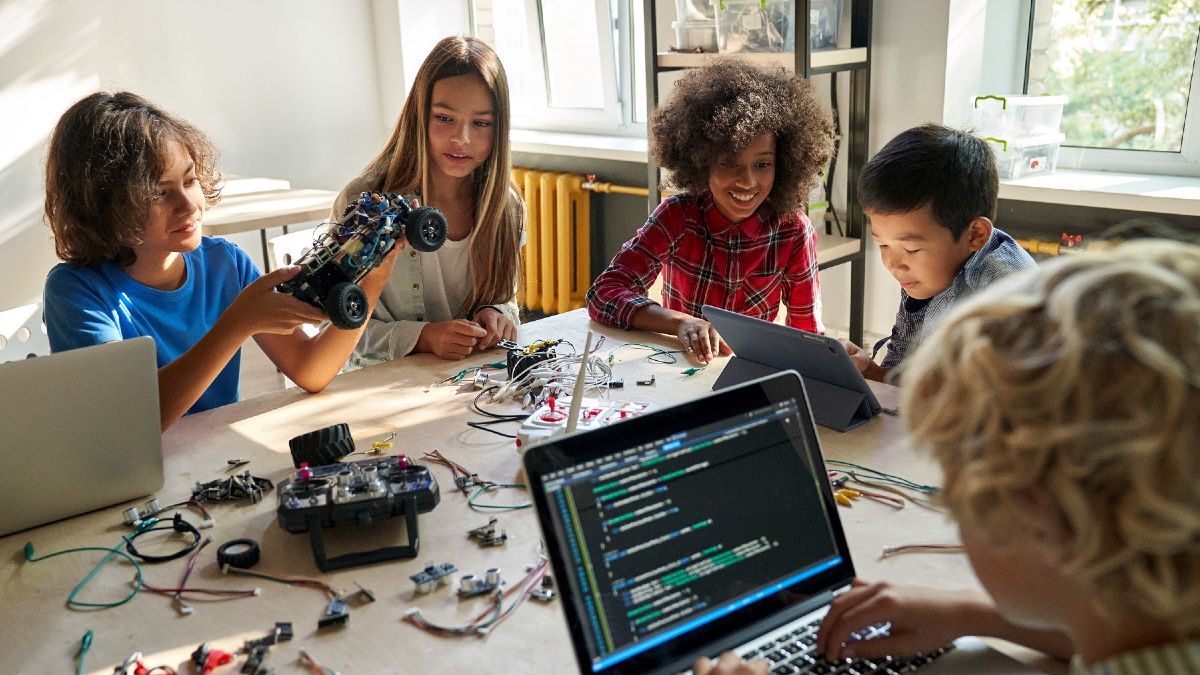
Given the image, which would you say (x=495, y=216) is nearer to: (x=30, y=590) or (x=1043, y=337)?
(x=30, y=590)

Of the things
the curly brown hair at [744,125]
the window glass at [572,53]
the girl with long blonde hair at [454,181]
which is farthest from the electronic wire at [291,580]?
the window glass at [572,53]

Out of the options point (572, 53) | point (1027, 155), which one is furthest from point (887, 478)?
point (572, 53)

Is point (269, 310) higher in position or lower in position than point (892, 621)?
higher

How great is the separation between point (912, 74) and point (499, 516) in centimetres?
205

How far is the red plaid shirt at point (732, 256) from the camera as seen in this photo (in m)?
2.18

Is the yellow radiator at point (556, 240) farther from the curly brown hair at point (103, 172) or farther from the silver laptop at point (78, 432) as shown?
the silver laptop at point (78, 432)

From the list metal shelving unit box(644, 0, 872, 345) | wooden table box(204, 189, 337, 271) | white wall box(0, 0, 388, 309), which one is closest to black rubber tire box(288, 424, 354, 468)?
wooden table box(204, 189, 337, 271)

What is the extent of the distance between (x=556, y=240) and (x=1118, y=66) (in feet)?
6.51

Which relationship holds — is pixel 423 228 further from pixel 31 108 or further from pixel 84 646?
pixel 31 108

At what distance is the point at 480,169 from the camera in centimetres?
220

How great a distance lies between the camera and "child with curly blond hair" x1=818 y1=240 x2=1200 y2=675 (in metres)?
0.55

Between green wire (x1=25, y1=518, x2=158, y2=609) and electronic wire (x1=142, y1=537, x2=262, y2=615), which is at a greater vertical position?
green wire (x1=25, y1=518, x2=158, y2=609)

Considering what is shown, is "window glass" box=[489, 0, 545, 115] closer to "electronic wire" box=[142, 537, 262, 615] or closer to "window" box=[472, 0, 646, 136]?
"window" box=[472, 0, 646, 136]

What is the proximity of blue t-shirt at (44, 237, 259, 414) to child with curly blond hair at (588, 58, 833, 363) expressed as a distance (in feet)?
2.57
